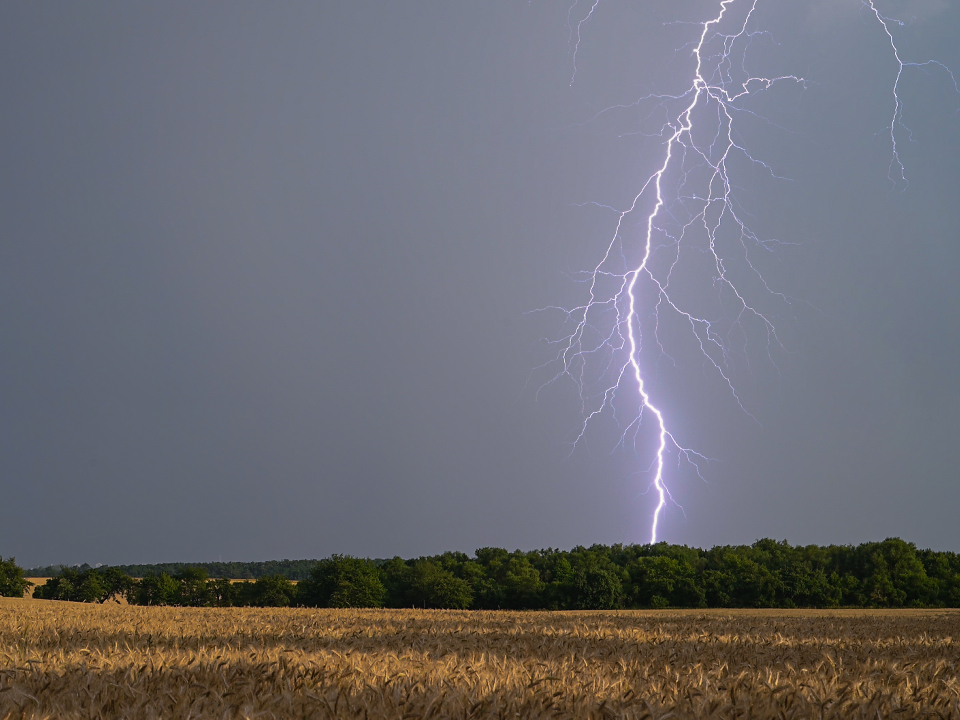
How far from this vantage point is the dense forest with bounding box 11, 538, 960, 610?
64.6m

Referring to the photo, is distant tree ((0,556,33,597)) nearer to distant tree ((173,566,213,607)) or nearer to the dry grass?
distant tree ((173,566,213,607))

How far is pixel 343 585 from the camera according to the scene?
6300cm

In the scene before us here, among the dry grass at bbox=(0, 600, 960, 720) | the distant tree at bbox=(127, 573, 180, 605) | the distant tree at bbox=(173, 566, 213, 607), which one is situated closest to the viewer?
the dry grass at bbox=(0, 600, 960, 720)

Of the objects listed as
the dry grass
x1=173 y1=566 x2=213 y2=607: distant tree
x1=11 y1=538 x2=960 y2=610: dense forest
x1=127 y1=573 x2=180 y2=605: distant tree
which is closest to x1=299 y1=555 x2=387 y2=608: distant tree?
x1=11 y1=538 x2=960 y2=610: dense forest

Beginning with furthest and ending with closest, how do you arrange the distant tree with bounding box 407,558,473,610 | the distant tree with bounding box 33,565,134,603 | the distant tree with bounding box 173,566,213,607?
the distant tree with bounding box 33,565,134,603 < the distant tree with bounding box 173,566,213,607 < the distant tree with bounding box 407,558,473,610

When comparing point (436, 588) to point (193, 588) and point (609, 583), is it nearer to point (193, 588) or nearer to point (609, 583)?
point (609, 583)

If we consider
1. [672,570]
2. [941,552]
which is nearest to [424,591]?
[672,570]

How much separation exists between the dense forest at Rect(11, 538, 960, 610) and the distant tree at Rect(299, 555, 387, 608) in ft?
0.31

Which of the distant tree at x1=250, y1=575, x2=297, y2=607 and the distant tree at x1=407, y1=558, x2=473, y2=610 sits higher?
the distant tree at x1=407, y1=558, x2=473, y2=610

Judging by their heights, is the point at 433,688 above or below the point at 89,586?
above

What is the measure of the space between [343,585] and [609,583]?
23.4 meters

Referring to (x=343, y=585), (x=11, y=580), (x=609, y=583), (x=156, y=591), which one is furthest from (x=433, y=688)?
(x=11, y=580)

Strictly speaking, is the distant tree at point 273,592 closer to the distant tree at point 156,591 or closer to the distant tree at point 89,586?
the distant tree at point 156,591

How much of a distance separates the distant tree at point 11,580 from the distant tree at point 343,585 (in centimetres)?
3498
